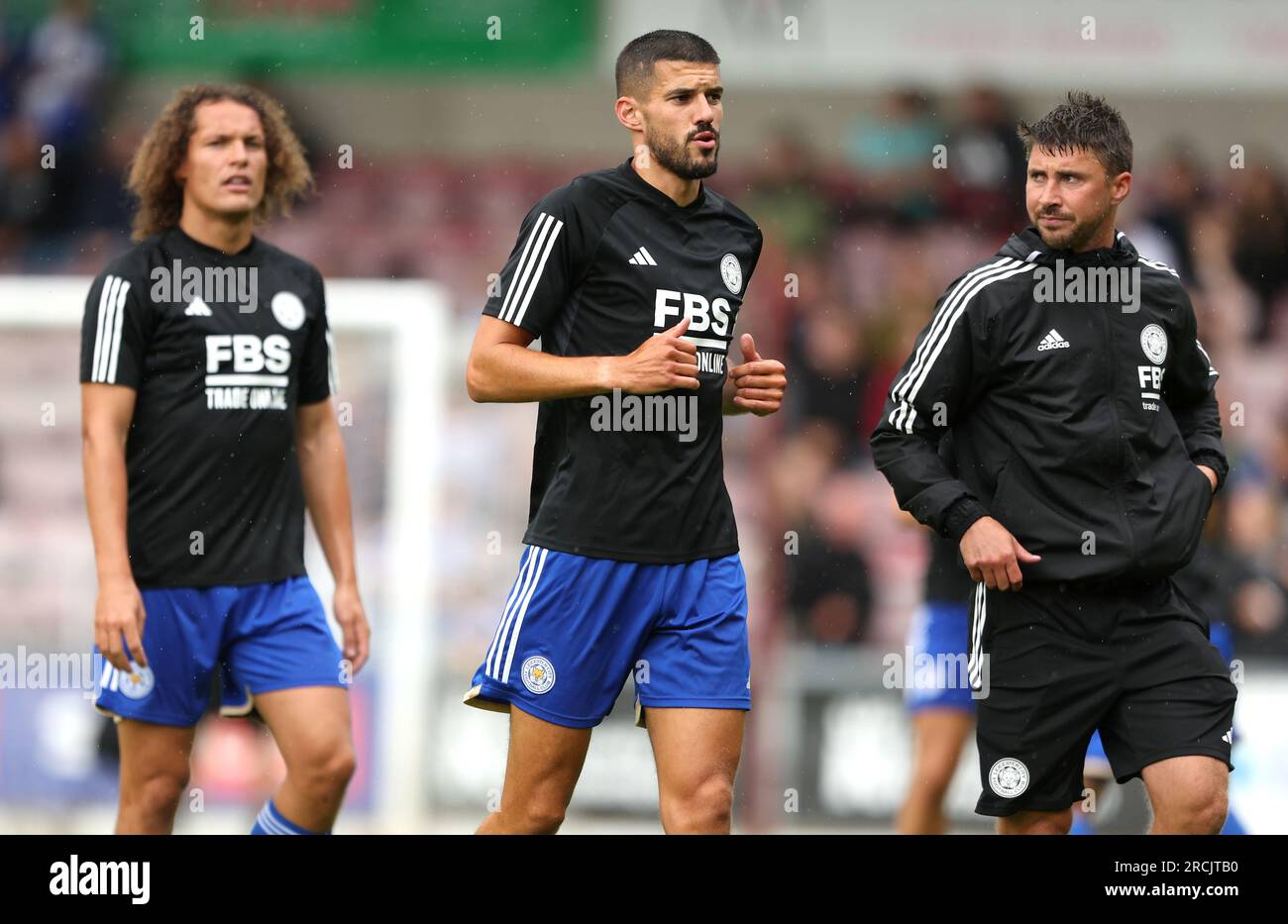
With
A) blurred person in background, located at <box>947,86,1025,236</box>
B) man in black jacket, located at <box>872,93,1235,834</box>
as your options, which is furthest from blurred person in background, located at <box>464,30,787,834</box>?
blurred person in background, located at <box>947,86,1025,236</box>

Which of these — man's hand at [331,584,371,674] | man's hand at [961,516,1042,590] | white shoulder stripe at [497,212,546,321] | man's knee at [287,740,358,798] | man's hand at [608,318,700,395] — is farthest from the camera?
man's hand at [331,584,371,674]

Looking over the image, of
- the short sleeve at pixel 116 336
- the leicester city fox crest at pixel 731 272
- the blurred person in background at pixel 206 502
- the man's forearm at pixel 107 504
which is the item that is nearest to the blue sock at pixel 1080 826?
the leicester city fox crest at pixel 731 272

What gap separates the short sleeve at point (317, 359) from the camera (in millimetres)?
5984

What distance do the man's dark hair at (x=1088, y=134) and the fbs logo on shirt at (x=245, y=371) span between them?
2.36 metres

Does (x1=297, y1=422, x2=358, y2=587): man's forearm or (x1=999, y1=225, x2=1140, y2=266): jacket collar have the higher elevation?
(x1=999, y1=225, x2=1140, y2=266): jacket collar

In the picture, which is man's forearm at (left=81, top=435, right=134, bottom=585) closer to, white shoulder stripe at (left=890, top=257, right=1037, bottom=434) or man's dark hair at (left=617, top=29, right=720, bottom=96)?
man's dark hair at (left=617, top=29, right=720, bottom=96)

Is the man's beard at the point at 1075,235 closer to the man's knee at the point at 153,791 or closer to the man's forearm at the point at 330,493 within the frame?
the man's forearm at the point at 330,493

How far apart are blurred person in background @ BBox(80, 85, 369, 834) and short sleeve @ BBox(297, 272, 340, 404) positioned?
95 millimetres

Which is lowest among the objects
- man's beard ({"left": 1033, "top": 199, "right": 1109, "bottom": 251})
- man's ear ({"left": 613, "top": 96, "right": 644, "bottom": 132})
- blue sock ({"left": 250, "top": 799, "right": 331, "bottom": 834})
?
blue sock ({"left": 250, "top": 799, "right": 331, "bottom": 834})

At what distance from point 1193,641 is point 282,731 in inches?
105

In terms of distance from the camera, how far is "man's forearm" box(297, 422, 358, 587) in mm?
6035

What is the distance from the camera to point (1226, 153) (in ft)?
45.9
